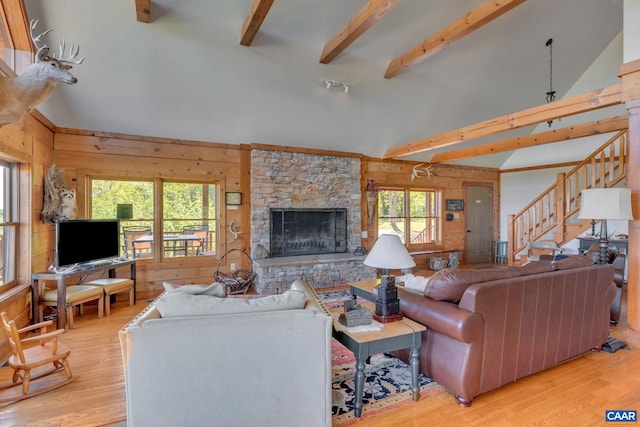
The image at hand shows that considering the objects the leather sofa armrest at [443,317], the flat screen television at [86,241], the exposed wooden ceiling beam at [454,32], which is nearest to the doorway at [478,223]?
the exposed wooden ceiling beam at [454,32]

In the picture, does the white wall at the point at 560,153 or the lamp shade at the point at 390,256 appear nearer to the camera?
the lamp shade at the point at 390,256

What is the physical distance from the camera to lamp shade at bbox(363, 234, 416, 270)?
226 centimetres

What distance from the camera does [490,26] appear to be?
14.5ft

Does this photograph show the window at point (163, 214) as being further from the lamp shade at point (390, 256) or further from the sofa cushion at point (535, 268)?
the sofa cushion at point (535, 268)

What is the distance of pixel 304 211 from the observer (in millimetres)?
5688

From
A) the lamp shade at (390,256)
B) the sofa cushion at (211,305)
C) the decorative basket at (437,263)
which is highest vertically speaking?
A: the lamp shade at (390,256)

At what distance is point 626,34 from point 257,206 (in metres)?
4.99

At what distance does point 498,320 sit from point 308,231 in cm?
397

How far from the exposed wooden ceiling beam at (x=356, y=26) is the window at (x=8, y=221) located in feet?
12.4

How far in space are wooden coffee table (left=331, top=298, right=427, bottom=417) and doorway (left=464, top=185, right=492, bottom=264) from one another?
241 inches

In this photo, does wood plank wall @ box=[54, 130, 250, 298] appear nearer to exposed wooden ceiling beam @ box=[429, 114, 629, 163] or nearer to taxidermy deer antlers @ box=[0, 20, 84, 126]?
taxidermy deer antlers @ box=[0, 20, 84, 126]

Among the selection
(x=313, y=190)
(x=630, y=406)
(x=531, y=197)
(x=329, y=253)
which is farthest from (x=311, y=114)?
(x=531, y=197)

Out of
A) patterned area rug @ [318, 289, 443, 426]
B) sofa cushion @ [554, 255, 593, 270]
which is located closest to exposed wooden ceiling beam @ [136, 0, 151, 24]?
patterned area rug @ [318, 289, 443, 426]

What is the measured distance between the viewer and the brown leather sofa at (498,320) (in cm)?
205
